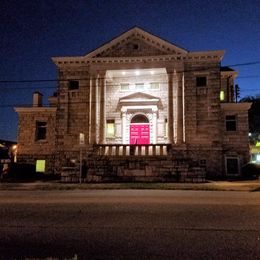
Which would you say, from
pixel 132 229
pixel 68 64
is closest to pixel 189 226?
pixel 132 229

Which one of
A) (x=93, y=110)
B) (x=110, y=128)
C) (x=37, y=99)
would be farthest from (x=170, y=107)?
(x=37, y=99)

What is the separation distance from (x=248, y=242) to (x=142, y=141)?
21073 mm

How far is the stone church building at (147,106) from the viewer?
2669cm

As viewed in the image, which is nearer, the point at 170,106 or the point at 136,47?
the point at 170,106

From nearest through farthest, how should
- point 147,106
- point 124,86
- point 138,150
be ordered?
point 138,150, point 147,106, point 124,86

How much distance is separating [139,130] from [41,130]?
9.76 metres

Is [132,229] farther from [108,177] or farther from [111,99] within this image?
[111,99]

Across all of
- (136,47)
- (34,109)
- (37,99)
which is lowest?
(34,109)

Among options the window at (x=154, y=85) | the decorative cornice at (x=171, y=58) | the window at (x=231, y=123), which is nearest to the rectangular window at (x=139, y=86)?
the window at (x=154, y=85)

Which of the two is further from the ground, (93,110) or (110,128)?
(93,110)

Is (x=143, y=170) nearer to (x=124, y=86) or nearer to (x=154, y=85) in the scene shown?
(x=154, y=85)

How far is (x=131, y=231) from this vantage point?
7125mm

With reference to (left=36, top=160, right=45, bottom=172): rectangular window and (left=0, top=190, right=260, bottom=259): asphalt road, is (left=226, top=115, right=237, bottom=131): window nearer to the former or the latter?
(left=36, top=160, right=45, bottom=172): rectangular window

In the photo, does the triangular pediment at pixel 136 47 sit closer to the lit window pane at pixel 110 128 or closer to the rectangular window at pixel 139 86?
the rectangular window at pixel 139 86
